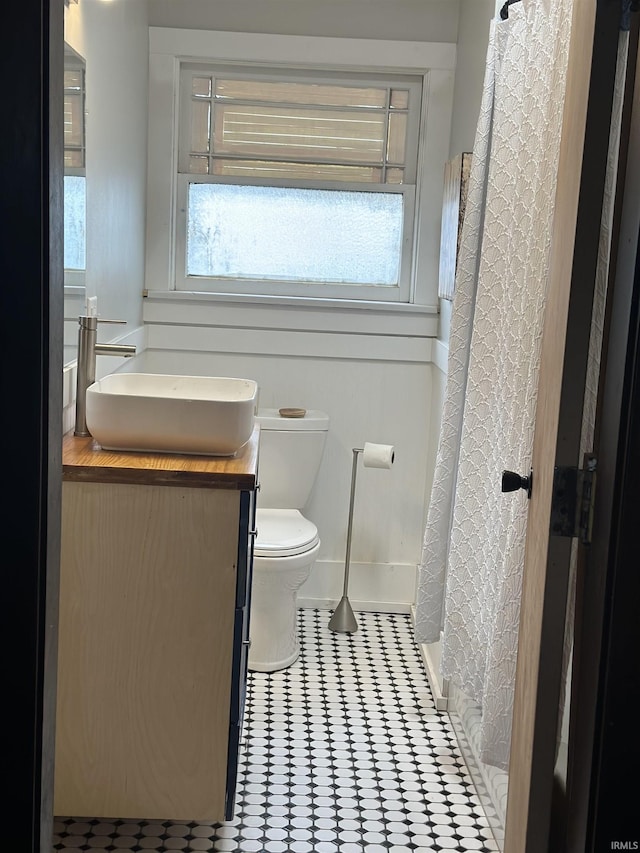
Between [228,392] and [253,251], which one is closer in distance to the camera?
[228,392]

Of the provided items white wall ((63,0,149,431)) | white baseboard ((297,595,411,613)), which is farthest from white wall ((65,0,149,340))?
white baseboard ((297,595,411,613))

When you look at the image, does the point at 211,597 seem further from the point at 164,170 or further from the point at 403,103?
the point at 403,103

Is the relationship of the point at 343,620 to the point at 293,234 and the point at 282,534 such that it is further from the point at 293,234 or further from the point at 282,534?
the point at 293,234

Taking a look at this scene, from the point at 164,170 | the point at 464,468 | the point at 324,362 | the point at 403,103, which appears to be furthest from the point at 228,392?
the point at 403,103

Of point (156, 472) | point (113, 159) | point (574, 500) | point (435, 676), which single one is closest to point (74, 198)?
point (113, 159)

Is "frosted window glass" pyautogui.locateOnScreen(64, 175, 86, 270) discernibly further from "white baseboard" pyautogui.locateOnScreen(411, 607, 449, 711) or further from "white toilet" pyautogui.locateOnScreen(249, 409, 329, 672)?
"white baseboard" pyautogui.locateOnScreen(411, 607, 449, 711)

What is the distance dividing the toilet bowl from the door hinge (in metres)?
1.94

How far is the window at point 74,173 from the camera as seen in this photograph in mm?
2320

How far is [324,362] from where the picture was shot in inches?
150

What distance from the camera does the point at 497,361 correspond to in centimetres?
219

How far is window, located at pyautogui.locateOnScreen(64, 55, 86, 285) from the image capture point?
2320 millimetres

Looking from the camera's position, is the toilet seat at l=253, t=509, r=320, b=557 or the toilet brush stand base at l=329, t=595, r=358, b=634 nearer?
the toilet seat at l=253, t=509, r=320, b=557

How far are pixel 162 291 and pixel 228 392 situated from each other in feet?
3.79

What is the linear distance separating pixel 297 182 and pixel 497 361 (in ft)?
5.98
